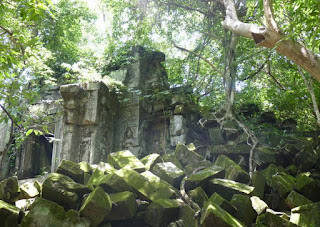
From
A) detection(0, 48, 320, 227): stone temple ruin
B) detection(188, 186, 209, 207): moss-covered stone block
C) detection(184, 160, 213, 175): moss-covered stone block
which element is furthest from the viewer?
detection(184, 160, 213, 175): moss-covered stone block

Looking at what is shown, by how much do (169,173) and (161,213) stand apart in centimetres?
108

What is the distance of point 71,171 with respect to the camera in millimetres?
4184

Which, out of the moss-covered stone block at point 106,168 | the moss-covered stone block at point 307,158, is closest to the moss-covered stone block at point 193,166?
the moss-covered stone block at point 106,168

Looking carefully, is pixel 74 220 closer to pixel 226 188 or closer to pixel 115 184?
pixel 115 184

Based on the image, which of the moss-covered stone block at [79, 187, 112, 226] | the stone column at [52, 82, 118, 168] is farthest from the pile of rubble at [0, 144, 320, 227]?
the stone column at [52, 82, 118, 168]

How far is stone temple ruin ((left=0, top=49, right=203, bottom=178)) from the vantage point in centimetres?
718

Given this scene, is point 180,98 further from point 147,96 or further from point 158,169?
point 158,169

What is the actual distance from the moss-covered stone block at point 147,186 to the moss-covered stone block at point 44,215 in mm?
989

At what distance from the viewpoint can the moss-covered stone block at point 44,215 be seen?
10.5 ft

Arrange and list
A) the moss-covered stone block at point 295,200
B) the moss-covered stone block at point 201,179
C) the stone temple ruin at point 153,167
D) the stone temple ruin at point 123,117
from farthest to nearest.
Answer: the stone temple ruin at point 123,117, the moss-covered stone block at point 201,179, the moss-covered stone block at point 295,200, the stone temple ruin at point 153,167

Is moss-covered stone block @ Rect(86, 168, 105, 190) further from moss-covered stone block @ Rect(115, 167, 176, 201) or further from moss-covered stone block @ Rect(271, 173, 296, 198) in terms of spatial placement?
moss-covered stone block @ Rect(271, 173, 296, 198)

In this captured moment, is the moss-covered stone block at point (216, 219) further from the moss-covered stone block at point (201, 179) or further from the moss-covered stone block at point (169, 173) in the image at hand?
the moss-covered stone block at point (169, 173)

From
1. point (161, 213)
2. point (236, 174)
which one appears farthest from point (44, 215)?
point (236, 174)

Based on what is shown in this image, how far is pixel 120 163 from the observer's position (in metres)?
4.75
